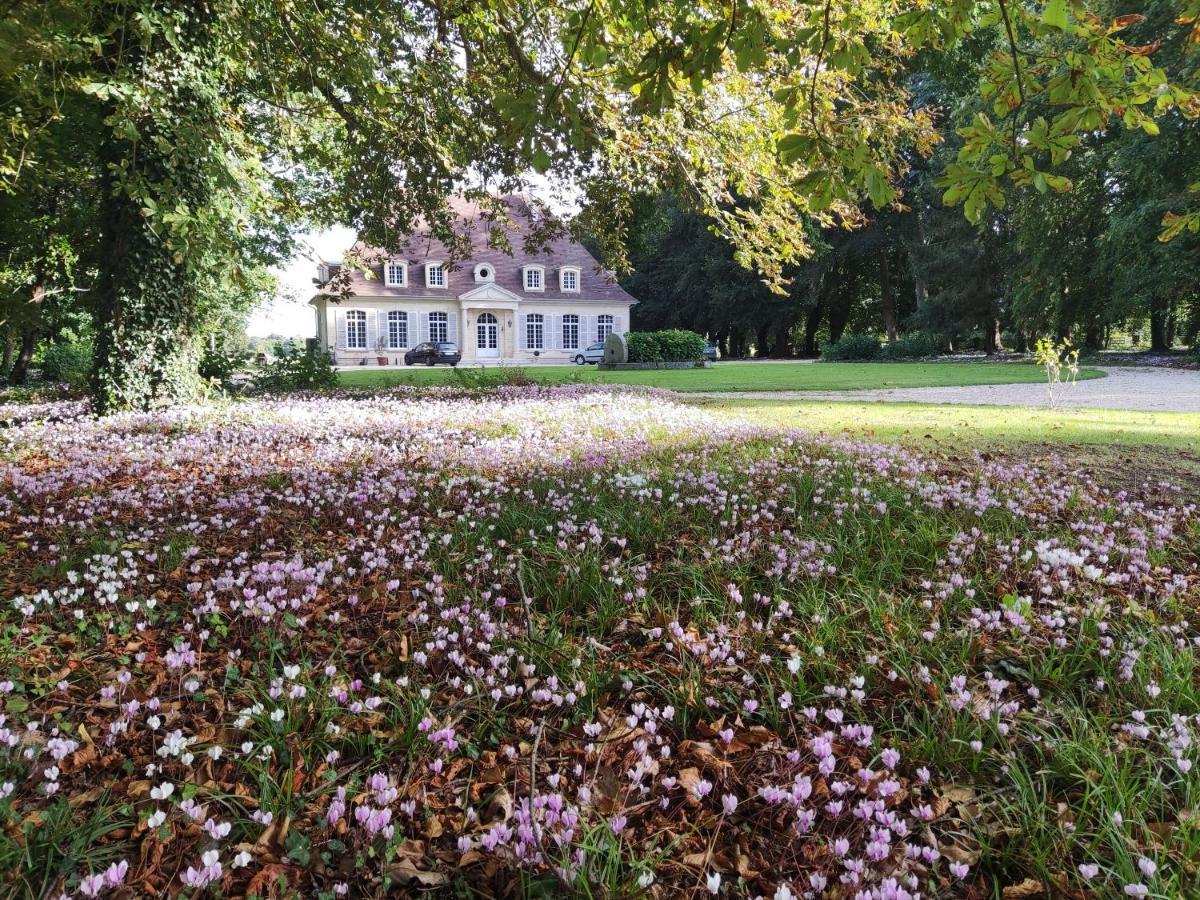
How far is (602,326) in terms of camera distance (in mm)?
50219

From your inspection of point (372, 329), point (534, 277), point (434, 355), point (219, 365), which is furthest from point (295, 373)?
point (534, 277)

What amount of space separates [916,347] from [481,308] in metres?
27.9

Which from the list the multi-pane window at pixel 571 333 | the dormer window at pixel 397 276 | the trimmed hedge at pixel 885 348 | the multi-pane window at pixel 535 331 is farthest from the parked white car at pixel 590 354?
the trimmed hedge at pixel 885 348

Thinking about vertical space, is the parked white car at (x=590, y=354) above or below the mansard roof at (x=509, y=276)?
below

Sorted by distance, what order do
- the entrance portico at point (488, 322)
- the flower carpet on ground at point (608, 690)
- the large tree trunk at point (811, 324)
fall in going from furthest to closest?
the large tree trunk at point (811, 324), the entrance portico at point (488, 322), the flower carpet on ground at point (608, 690)

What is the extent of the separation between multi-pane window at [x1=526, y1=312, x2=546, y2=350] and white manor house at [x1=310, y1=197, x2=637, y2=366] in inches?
2.8

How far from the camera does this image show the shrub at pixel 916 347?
37.8m

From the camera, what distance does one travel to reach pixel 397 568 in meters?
3.66

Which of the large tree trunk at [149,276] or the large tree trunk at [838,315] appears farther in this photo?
the large tree trunk at [838,315]

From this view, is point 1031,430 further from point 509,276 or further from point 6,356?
point 509,276

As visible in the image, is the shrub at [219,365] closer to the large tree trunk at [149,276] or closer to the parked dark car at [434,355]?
the large tree trunk at [149,276]

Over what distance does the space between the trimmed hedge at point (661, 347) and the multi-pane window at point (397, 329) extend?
67.7 feet

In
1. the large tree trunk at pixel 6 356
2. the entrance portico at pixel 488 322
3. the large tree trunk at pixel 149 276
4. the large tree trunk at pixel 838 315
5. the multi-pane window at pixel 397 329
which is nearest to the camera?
the large tree trunk at pixel 149 276

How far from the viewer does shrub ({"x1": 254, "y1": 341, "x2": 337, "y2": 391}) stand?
1513cm
